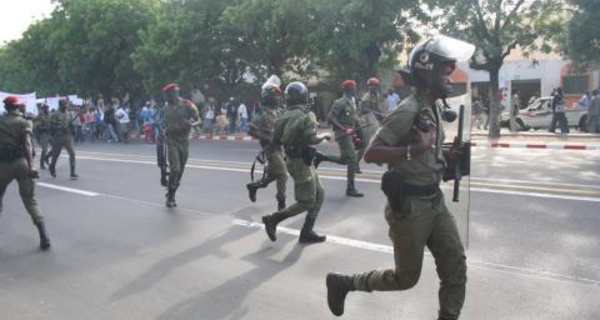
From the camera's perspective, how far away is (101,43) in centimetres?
3506

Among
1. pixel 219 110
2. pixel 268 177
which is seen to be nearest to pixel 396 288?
pixel 268 177

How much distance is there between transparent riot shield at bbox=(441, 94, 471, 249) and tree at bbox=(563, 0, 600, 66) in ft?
49.9

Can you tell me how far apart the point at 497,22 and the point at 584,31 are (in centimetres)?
258

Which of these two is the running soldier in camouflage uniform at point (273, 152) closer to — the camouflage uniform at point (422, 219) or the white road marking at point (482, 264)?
the white road marking at point (482, 264)

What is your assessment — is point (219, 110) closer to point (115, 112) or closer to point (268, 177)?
point (115, 112)

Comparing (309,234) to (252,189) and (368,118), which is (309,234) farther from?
(368,118)

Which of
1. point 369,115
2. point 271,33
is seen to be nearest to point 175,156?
point 369,115

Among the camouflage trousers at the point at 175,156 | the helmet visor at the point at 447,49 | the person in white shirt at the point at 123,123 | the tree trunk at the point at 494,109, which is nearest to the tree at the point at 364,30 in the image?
the tree trunk at the point at 494,109

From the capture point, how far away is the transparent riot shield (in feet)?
11.8

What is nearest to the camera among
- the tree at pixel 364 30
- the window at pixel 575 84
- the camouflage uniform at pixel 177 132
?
the camouflage uniform at pixel 177 132

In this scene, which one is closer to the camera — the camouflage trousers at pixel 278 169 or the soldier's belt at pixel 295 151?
the soldier's belt at pixel 295 151

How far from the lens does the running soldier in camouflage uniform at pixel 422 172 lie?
11.0ft

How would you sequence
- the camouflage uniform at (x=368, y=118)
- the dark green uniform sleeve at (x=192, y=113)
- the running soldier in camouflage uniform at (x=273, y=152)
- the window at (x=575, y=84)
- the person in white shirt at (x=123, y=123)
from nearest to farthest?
the running soldier in camouflage uniform at (x=273, y=152) → the dark green uniform sleeve at (x=192, y=113) → the camouflage uniform at (x=368, y=118) → the person in white shirt at (x=123, y=123) → the window at (x=575, y=84)

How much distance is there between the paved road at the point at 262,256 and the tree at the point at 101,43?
2639cm
